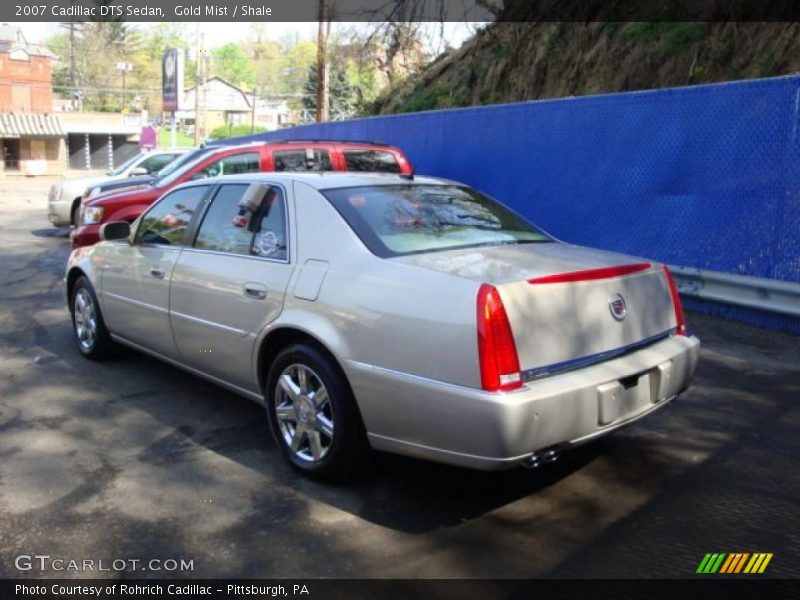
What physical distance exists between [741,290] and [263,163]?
18.3 feet

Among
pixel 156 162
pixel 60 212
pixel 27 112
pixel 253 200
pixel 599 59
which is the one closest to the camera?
pixel 253 200

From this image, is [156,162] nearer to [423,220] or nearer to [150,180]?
[150,180]

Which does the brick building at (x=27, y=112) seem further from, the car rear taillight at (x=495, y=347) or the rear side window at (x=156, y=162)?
the car rear taillight at (x=495, y=347)

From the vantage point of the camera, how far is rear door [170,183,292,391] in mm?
4117

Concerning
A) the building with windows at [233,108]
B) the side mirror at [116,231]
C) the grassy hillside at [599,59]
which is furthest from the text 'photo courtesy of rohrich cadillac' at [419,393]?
the building with windows at [233,108]

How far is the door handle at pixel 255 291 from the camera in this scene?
4.06m

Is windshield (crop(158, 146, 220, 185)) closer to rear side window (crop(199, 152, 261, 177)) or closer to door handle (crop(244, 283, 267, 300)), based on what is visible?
rear side window (crop(199, 152, 261, 177))

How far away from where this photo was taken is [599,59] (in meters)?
13.5

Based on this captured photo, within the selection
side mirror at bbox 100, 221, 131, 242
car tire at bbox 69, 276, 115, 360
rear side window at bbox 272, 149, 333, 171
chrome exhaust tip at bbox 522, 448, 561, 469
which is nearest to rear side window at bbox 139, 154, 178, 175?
rear side window at bbox 272, 149, 333, 171

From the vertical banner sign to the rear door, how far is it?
35.2m

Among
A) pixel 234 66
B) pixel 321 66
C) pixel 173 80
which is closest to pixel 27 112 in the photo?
pixel 173 80

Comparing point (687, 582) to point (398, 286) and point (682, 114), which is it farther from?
point (682, 114)

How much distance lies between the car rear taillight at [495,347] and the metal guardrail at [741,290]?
14.3ft

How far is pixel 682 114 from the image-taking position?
755cm
